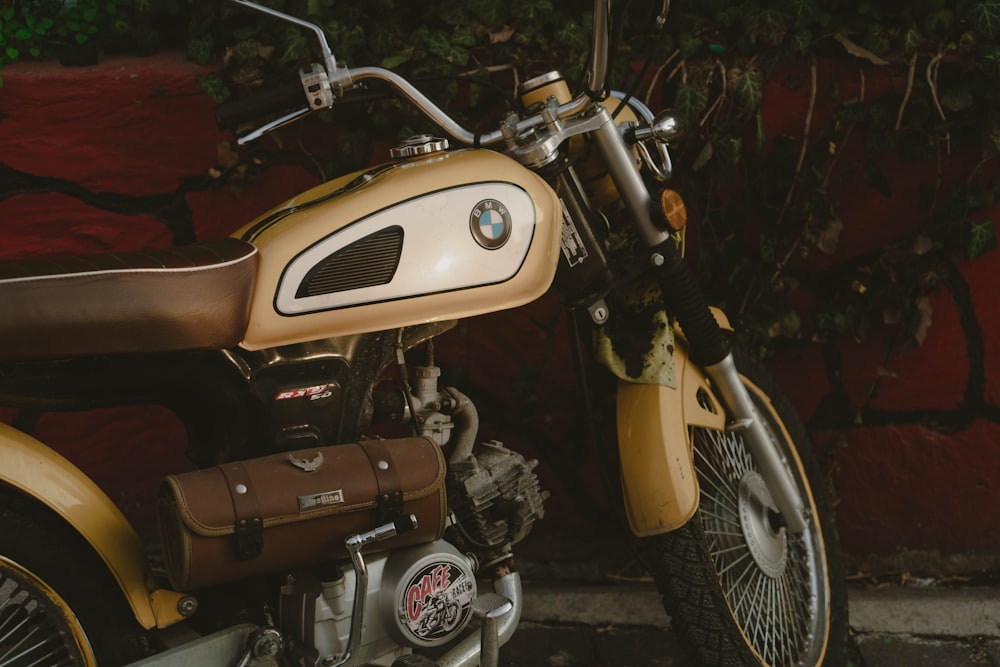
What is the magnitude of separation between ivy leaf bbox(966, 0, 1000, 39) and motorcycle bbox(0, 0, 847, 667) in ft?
3.16

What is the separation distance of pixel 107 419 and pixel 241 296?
4.02 ft

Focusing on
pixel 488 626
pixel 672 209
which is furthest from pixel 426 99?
pixel 488 626

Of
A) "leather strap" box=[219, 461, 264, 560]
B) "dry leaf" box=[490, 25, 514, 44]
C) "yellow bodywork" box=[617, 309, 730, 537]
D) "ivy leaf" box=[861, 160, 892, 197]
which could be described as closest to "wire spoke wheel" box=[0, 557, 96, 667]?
"leather strap" box=[219, 461, 264, 560]

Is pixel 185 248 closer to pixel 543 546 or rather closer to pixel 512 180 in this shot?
pixel 512 180

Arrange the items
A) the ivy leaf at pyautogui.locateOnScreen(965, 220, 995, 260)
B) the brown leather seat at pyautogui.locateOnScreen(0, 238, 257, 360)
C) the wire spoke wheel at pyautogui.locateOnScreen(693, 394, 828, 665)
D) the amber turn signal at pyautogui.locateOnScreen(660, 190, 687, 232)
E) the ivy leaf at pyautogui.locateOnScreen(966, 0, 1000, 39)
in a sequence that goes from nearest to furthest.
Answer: the brown leather seat at pyautogui.locateOnScreen(0, 238, 257, 360) < the amber turn signal at pyautogui.locateOnScreen(660, 190, 687, 232) < the wire spoke wheel at pyautogui.locateOnScreen(693, 394, 828, 665) < the ivy leaf at pyautogui.locateOnScreen(966, 0, 1000, 39) < the ivy leaf at pyautogui.locateOnScreen(965, 220, 995, 260)

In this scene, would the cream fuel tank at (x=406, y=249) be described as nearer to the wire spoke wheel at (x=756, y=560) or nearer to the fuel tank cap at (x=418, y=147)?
the fuel tank cap at (x=418, y=147)

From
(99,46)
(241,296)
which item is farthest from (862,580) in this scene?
(99,46)

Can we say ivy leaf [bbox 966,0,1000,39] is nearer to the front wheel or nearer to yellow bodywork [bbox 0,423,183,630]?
the front wheel

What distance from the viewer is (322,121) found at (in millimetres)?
2602

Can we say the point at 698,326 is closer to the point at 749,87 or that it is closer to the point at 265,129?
the point at 749,87

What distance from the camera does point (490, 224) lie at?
177 cm

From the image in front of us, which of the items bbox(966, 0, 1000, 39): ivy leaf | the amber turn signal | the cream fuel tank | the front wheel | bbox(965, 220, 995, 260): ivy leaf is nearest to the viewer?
the cream fuel tank

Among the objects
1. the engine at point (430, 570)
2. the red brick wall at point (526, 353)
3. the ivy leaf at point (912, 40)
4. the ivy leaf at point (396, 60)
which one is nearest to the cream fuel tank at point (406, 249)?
the engine at point (430, 570)

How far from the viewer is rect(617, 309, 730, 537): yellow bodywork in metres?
2.03
